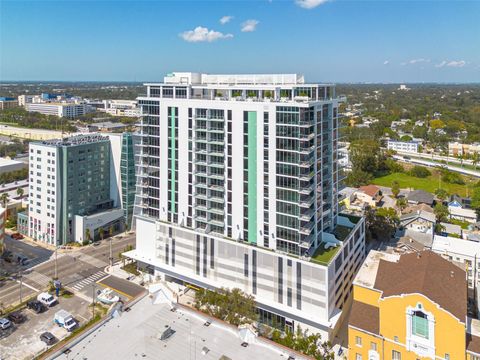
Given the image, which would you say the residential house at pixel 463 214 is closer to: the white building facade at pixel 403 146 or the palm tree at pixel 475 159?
the palm tree at pixel 475 159

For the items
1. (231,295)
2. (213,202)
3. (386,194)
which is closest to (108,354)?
(231,295)

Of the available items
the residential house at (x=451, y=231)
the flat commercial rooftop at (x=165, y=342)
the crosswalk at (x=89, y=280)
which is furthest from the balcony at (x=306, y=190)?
the residential house at (x=451, y=231)

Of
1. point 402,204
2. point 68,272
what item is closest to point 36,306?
point 68,272

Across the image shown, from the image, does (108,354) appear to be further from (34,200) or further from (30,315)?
(34,200)

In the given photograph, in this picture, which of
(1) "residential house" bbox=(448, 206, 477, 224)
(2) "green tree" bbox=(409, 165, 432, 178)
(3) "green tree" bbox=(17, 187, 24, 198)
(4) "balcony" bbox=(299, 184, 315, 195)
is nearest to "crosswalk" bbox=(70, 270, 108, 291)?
(4) "balcony" bbox=(299, 184, 315, 195)

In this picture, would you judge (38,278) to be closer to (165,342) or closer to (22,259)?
(22,259)

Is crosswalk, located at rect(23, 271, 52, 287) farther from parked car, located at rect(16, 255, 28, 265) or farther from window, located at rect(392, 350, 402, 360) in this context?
window, located at rect(392, 350, 402, 360)
